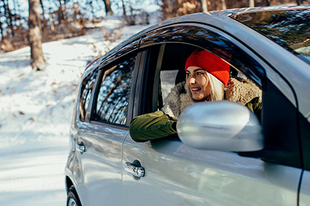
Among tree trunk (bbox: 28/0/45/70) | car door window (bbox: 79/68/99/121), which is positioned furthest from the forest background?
car door window (bbox: 79/68/99/121)

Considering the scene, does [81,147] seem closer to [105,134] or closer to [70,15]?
[105,134]

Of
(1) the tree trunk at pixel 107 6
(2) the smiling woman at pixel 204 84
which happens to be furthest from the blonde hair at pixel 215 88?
(1) the tree trunk at pixel 107 6

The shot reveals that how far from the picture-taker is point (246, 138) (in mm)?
1093

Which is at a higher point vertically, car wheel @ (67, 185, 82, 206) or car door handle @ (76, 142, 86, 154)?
car door handle @ (76, 142, 86, 154)

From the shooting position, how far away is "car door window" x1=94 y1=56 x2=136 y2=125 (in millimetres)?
2441

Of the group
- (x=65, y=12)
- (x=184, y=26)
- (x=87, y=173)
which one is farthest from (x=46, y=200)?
(x=65, y=12)

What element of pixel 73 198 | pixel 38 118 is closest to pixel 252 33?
pixel 73 198

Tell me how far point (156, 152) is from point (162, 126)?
133 mm

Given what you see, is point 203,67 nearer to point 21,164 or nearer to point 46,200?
point 46,200

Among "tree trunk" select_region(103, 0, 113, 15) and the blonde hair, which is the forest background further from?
the blonde hair

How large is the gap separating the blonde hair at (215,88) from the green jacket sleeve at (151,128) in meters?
0.43

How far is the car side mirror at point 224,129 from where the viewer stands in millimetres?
1085

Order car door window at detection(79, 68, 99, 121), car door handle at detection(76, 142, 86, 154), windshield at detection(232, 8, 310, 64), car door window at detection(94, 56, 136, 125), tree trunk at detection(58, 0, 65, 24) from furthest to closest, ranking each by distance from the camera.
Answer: tree trunk at detection(58, 0, 65, 24)
car door window at detection(79, 68, 99, 121)
car door handle at detection(76, 142, 86, 154)
car door window at detection(94, 56, 136, 125)
windshield at detection(232, 8, 310, 64)

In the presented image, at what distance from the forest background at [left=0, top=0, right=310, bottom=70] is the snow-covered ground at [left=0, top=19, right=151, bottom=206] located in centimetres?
89
